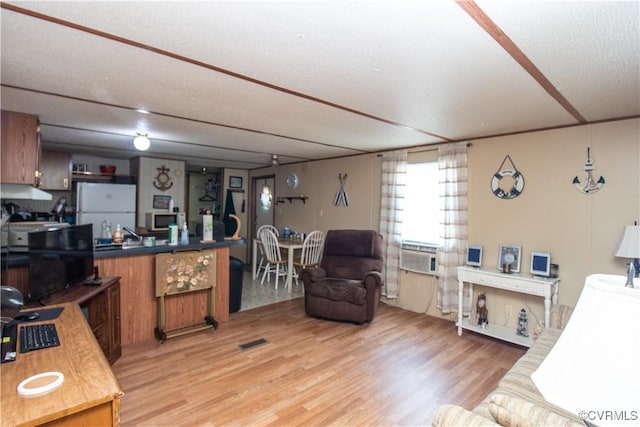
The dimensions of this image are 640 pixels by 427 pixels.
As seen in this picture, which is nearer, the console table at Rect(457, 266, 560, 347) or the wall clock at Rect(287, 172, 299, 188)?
the console table at Rect(457, 266, 560, 347)

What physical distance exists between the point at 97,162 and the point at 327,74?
5.68 m

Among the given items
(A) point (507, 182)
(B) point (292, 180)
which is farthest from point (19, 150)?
(A) point (507, 182)

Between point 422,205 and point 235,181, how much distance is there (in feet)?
14.8

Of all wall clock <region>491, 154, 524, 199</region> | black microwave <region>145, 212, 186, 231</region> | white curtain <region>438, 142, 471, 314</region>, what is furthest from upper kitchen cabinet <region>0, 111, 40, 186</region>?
wall clock <region>491, 154, 524, 199</region>

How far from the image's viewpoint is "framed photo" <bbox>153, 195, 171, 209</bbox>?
19.3ft

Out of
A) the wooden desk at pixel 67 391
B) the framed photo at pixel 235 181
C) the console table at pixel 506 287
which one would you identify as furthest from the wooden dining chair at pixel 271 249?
the wooden desk at pixel 67 391

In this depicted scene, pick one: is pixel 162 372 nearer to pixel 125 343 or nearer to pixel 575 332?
pixel 125 343

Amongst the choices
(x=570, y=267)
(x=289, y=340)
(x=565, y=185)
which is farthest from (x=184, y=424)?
(x=565, y=185)

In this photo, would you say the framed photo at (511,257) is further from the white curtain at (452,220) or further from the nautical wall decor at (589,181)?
the nautical wall decor at (589,181)

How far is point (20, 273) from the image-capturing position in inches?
95.8

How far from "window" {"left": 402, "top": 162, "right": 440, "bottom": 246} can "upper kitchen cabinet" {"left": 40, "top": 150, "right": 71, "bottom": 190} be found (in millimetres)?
5316

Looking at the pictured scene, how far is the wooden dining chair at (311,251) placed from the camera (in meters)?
5.28

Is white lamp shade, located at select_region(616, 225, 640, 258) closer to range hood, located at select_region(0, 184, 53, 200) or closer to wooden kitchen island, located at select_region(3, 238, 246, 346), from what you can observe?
wooden kitchen island, located at select_region(3, 238, 246, 346)

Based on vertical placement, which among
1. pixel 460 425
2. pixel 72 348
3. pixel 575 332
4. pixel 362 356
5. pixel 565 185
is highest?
pixel 565 185
